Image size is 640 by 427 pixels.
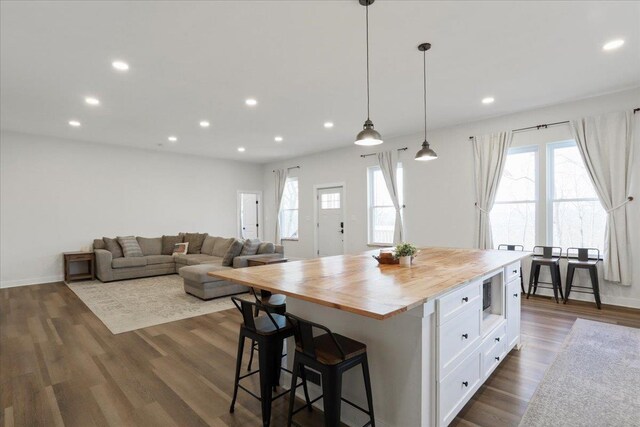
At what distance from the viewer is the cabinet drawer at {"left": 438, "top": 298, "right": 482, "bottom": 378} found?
69.9 inches

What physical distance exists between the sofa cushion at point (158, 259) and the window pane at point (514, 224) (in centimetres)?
665

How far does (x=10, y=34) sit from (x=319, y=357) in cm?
382

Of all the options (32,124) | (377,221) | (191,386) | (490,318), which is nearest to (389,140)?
(377,221)

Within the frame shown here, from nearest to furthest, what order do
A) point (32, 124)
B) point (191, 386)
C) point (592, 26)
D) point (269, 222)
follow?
point (191, 386) → point (592, 26) → point (32, 124) → point (269, 222)

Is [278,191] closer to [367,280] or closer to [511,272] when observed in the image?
[511,272]

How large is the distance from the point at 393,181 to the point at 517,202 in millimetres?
2269

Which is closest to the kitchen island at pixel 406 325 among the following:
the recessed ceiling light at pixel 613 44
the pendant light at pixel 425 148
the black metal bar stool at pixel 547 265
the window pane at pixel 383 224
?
the pendant light at pixel 425 148

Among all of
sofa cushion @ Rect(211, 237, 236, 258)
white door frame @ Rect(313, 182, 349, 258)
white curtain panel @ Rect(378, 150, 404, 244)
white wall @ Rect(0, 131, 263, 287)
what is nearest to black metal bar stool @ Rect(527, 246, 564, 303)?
white curtain panel @ Rect(378, 150, 404, 244)

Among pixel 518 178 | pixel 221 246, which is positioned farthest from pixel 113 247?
pixel 518 178

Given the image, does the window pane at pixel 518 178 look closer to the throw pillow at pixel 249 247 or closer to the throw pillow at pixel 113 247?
the throw pillow at pixel 249 247

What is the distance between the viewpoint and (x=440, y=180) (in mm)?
6043

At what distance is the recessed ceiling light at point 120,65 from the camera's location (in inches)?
134

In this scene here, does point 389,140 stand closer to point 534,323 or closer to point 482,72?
point 482,72

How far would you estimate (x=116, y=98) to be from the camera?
14.5ft
